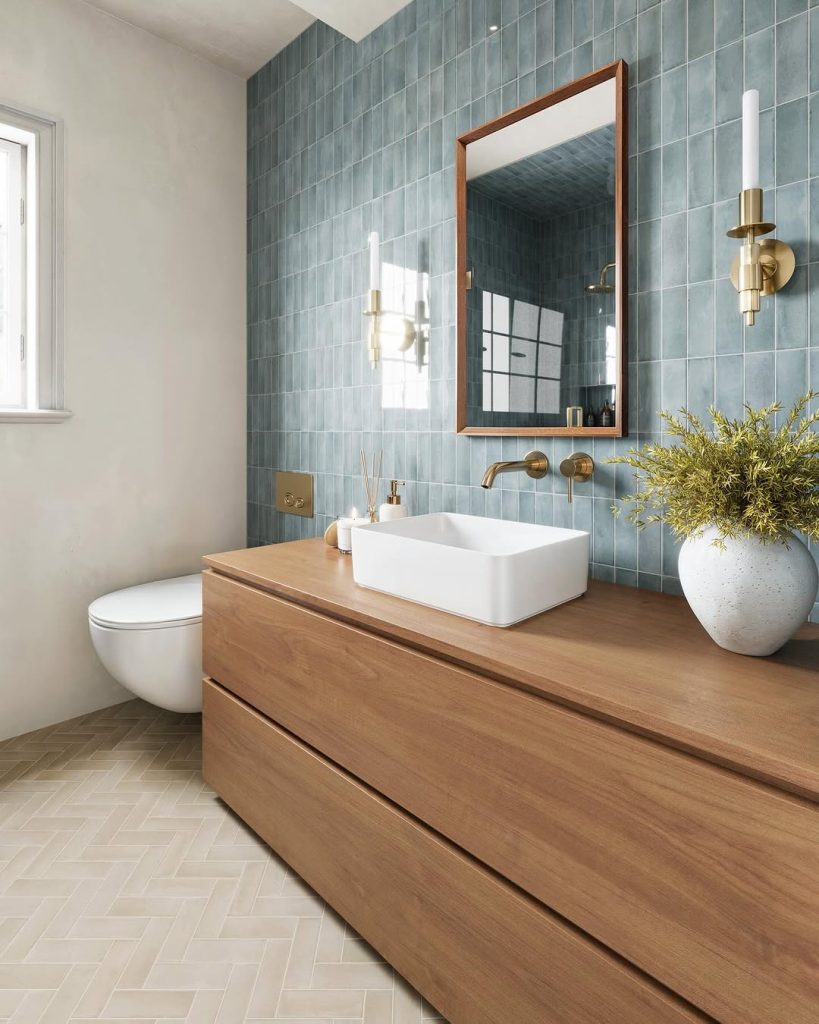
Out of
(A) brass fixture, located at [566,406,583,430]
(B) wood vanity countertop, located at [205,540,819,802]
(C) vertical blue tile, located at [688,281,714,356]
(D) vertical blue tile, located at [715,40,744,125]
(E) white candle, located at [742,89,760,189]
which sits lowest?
(B) wood vanity countertop, located at [205,540,819,802]

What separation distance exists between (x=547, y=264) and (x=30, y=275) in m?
1.73

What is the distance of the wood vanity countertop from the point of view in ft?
2.42

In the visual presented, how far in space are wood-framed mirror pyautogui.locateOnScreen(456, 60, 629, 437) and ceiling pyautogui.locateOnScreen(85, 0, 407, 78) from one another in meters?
0.67

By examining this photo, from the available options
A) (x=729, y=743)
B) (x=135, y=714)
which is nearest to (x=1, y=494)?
(x=135, y=714)

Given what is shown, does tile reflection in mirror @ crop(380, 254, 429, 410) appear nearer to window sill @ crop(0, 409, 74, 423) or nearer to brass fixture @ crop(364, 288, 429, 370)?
brass fixture @ crop(364, 288, 429, 370)

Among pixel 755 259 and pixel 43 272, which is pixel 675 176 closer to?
pixel 755 259

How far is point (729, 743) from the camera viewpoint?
72 cm

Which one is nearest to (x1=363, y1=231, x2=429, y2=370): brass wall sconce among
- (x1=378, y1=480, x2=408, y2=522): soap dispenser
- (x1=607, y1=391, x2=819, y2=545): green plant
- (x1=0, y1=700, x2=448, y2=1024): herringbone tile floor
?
(x1=378, y1=480, x2=408, y2=522): soap dispenser

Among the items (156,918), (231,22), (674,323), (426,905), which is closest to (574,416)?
(674,323)

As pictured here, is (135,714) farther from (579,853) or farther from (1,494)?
(579,853)

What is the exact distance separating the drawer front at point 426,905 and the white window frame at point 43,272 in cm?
127

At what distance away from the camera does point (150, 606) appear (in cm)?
207

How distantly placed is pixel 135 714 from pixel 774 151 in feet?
8.35

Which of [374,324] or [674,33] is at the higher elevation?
[674,33]
